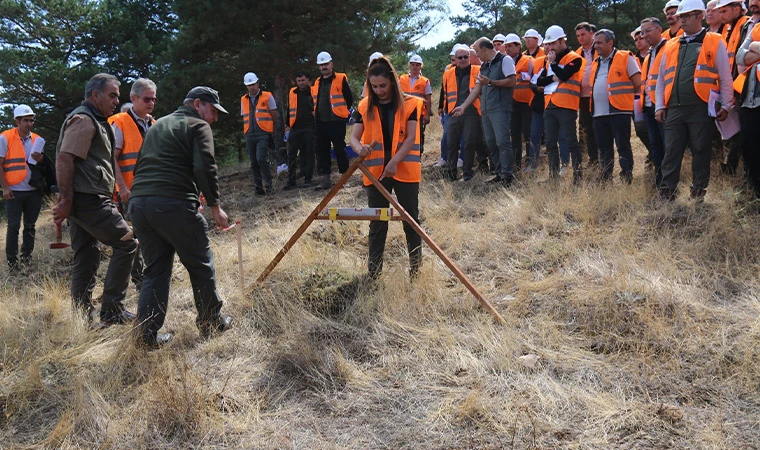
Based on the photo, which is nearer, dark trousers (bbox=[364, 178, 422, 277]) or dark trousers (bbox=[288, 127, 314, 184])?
dark trousers (bbox=[364, 178, 422, 277])

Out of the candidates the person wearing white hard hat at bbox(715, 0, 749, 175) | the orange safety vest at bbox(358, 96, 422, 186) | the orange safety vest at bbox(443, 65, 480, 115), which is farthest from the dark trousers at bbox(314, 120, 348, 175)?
the person wearing white hard hat at bbox(715, 0, 749, 175)

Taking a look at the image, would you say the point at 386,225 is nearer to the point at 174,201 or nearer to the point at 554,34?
the point at 174,201

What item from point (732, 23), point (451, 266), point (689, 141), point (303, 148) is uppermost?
point (732, 23)

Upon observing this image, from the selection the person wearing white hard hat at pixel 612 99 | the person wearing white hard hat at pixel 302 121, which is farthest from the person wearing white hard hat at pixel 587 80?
the person wearing white hard hat at pixel 302 121

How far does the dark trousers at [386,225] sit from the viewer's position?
16.1 feet

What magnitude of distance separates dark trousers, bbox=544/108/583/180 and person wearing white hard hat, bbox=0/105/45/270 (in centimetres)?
678

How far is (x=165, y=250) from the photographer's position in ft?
Result: 14.2

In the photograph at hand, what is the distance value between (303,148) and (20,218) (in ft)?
14.0

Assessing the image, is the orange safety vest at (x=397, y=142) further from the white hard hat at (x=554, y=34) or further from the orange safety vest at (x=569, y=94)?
the white hard hat at (x=554, y=34)

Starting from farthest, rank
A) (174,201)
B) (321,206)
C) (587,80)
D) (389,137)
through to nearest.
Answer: (587,80), (389,137), (321,206), (174,201)

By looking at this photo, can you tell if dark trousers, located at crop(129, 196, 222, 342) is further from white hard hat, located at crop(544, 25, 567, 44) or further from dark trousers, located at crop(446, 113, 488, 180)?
white hard hat, located at crop(544, 25, 567, 44)

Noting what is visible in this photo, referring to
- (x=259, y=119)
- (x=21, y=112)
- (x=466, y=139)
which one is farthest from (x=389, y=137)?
(x=21, y=112)

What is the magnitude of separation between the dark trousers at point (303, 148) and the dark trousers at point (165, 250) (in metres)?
5.41

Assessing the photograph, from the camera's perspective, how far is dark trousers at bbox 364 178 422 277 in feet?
16.1
